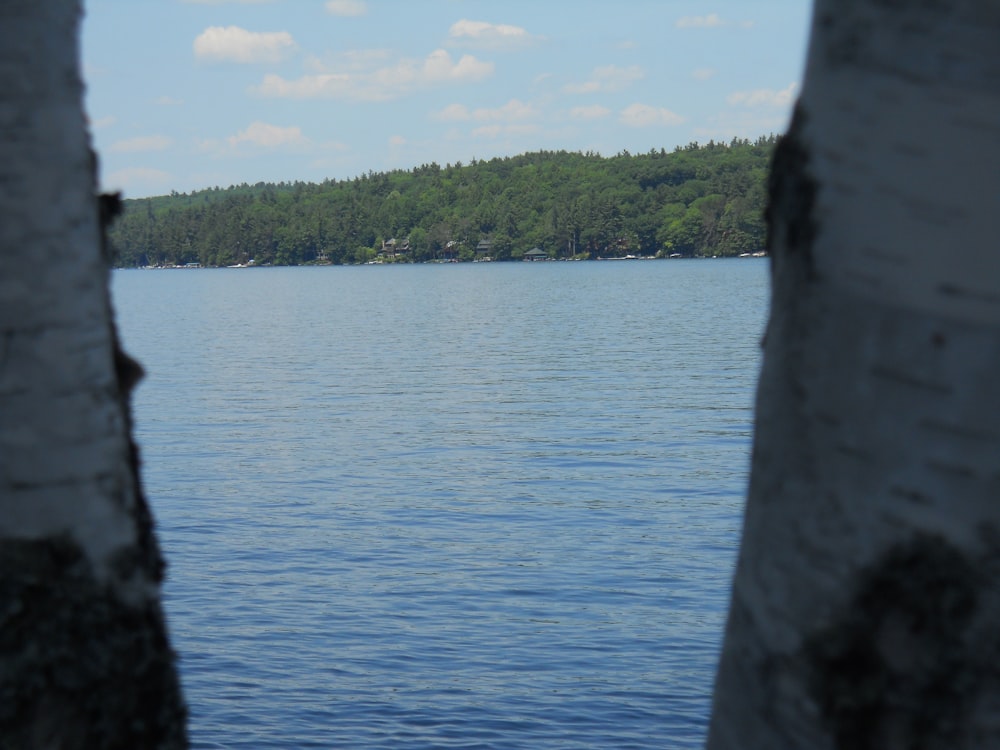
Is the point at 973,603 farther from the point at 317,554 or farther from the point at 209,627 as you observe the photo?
the point at 317,554

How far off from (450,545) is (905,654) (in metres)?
15.4

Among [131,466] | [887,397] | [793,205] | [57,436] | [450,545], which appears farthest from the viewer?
[450,545]

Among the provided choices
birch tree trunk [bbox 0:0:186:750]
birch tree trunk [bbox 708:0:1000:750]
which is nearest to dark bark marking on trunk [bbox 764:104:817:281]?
birch tree trunk [bbox 708:0:1000:750]

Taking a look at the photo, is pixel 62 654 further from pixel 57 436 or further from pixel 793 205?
pixel 793 205

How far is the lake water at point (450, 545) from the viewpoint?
11.1m

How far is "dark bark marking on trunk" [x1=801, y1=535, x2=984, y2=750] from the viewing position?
58.0 inches

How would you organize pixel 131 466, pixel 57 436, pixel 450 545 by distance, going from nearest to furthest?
pixel 57 436 < pixel 131 466 < pixel 450 545

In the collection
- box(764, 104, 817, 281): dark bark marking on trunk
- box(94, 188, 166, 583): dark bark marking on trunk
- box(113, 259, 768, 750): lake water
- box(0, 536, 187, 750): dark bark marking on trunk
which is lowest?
box(113, 259, 768, 750): lake water

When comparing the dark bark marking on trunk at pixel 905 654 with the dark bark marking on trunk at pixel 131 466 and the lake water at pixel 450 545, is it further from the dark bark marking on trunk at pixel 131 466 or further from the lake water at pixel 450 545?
the lake water at pixel 450 545

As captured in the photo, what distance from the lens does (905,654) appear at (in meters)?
1.52

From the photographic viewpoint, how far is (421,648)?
12.6 meters

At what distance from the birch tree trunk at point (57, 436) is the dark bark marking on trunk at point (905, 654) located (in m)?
1.11

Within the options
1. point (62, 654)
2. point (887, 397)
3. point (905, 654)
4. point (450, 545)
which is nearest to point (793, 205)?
point (887, 397)

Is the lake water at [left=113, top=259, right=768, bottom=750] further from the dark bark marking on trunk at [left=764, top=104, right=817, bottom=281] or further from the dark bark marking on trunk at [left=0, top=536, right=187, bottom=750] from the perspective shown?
the dark bark marking on trunk at [left=764, top=104, right=817, bottom=281]
